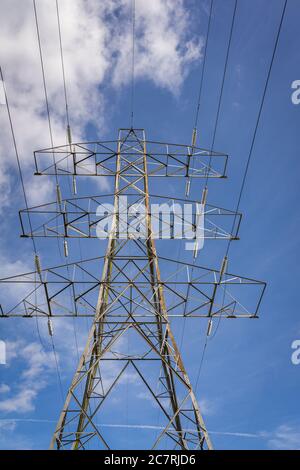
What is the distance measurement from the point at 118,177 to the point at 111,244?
141 inches

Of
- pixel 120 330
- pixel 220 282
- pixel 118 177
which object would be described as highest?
pixel 118 177

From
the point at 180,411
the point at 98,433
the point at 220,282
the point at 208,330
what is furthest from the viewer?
the point at 208,330

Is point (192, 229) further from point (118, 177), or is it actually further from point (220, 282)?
point (118, 177)

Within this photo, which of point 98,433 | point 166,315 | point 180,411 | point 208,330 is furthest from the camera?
point 208,330

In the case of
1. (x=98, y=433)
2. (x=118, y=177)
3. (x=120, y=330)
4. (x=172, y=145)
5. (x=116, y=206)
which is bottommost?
(x=98, y=433)

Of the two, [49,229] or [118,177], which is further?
[118,177]
